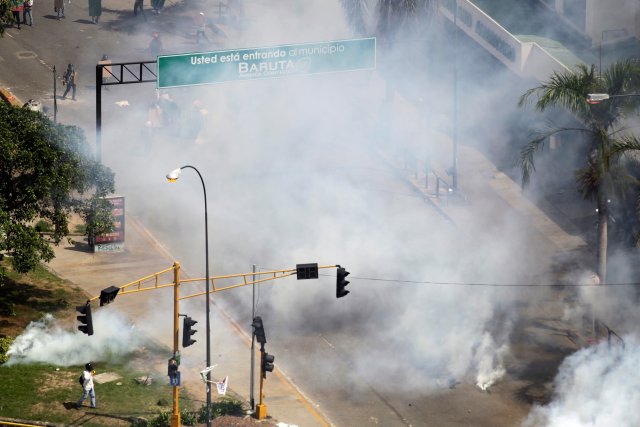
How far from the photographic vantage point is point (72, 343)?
34.4 metres

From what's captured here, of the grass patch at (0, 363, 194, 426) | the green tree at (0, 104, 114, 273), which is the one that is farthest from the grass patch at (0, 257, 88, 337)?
the grass patch at (0, 363, 194, 426)

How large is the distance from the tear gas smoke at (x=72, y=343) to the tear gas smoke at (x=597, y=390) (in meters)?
11.2

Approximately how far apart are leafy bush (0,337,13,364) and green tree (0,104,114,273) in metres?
2.02

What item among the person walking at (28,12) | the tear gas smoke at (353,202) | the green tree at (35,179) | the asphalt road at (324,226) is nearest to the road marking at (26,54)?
the asphalt road at (324,226)

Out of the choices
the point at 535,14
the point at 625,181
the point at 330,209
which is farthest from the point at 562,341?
the point at 535,14

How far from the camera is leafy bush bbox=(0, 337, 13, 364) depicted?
109 feet

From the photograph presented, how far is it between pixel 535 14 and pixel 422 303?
1917 cm

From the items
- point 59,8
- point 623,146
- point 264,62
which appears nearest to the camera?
point 623,146

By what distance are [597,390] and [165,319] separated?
12.5 metres

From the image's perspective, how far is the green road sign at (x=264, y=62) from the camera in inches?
1628

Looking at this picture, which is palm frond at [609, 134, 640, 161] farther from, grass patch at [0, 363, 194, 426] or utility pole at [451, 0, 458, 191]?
grass patch at [0, 363, 194, 426]

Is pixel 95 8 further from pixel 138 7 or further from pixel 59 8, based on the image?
pixel 138 7

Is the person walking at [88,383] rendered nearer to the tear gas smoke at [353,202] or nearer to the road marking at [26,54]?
the tear gas smoke at [353,202]

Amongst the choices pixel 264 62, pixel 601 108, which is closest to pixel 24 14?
pixel 264 62
